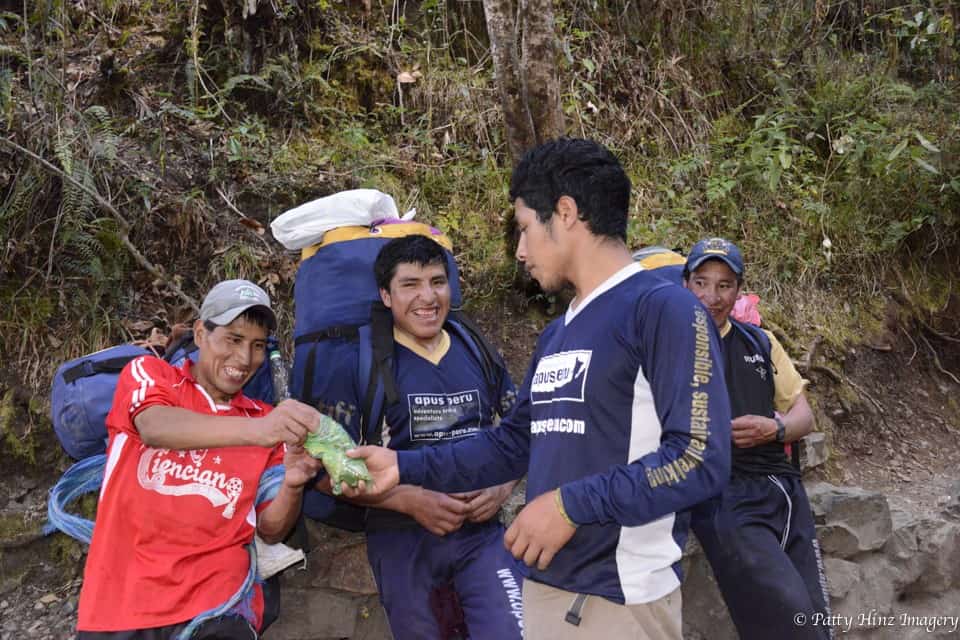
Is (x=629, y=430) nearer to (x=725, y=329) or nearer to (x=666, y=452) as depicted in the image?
(x=666, y=452)

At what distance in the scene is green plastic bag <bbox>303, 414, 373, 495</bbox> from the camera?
309 cm

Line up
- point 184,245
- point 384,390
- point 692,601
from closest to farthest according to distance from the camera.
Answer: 1. point 384,390
2. point 692,601
3. point 184,245

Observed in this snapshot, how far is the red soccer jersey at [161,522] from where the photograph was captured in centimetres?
319

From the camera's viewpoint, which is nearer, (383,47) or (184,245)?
(184,245)

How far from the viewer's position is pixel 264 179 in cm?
606

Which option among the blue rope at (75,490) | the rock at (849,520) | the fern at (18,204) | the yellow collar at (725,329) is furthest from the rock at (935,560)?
the fern at (18,204)

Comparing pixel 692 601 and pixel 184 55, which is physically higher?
pixel 184 55

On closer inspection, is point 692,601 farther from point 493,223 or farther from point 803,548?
point 493,223

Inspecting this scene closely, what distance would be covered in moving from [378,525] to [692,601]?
2.04 m

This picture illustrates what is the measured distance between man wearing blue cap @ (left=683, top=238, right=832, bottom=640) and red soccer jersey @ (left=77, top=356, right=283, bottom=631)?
215cm

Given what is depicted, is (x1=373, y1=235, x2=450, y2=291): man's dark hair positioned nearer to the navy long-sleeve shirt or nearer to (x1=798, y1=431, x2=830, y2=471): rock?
the navy long-sleeve shirt

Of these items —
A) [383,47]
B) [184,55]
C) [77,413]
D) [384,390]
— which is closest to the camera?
[77,413]

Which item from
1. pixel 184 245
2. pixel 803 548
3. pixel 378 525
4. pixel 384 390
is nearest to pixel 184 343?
pixel 384 390

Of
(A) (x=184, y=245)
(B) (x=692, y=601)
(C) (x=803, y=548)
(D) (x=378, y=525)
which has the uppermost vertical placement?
(A) (x=184, y=245)
